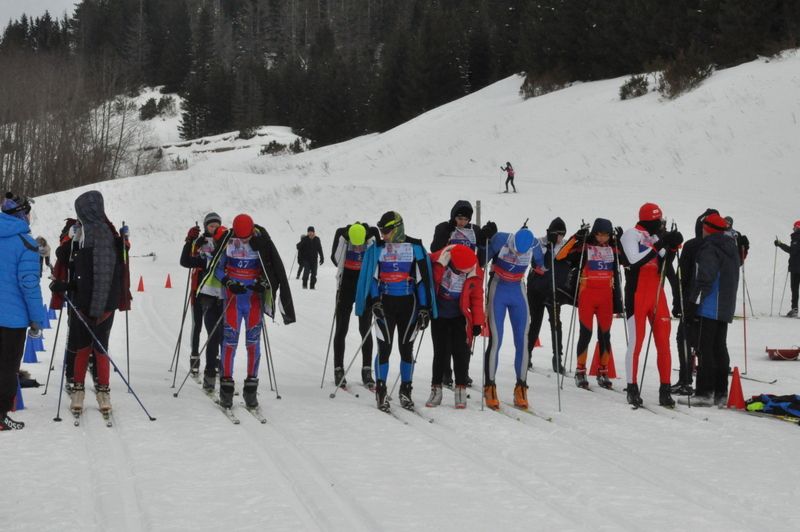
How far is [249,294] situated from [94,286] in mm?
1481

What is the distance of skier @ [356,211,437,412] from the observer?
8.23m

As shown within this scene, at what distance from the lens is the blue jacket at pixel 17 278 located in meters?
6.78

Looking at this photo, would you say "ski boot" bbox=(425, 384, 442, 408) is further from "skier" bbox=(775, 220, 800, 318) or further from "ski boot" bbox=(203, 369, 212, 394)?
"skier" bbox=(775, 220, 800, 318)

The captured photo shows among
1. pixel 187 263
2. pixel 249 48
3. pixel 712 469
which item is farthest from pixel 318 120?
pixel 712 469

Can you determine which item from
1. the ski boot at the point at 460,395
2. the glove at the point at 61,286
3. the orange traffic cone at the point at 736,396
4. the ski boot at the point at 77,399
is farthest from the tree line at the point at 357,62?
the ski boot at the point at 77,399

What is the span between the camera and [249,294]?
26.6 feet

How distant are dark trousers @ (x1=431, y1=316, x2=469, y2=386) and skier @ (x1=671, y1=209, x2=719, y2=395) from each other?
263cm

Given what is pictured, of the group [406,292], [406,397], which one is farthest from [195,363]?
[406,292]

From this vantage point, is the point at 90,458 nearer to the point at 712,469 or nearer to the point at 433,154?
the point at 712,469

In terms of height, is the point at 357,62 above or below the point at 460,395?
above

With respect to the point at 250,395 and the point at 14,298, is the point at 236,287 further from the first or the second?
the point at 14,298

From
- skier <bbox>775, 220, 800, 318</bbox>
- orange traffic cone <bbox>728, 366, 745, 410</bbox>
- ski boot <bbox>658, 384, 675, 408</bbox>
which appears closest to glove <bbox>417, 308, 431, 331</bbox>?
ski boot <bbox>658, 384, 675, 408</bbox>

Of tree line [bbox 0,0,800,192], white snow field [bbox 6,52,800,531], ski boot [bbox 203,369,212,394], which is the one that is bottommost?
white snow field [bbox 6,52,800,531]

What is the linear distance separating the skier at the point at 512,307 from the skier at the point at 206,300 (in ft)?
9.85
